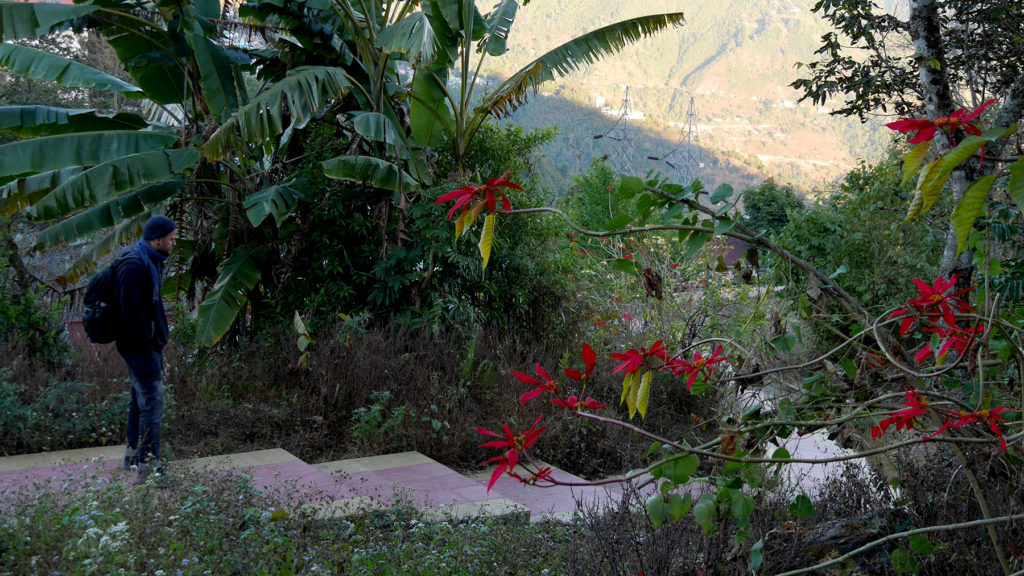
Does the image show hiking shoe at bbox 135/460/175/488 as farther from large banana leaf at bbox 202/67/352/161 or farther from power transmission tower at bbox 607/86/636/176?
power transmission tower at bbox 607/86/636/176

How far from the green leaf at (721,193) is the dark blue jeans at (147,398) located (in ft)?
13.0

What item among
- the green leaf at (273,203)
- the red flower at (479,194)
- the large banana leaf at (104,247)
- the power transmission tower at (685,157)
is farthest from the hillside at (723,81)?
the red flower at (479,194)

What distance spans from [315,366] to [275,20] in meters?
4.18

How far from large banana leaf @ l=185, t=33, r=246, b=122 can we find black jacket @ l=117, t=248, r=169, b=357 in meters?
3.06

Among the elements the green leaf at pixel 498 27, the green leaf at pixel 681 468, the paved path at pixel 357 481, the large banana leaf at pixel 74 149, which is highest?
the green leaf at pixel 498 27

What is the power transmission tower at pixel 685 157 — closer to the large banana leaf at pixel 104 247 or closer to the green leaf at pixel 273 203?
the green leaf at pixel 273 203

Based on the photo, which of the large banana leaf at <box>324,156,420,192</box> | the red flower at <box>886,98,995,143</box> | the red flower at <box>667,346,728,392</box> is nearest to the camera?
the red flower at <box>886,98,995,143</box>

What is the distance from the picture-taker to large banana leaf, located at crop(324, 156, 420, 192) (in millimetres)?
7125

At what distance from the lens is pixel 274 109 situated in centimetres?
657

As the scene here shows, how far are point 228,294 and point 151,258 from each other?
A: 88.7 inches

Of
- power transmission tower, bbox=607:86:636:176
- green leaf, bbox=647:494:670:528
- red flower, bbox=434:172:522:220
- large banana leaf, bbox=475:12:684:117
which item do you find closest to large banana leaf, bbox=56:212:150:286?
large banana leaf, bbox=475:12:684:117

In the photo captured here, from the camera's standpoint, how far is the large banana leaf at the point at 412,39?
6836 mm

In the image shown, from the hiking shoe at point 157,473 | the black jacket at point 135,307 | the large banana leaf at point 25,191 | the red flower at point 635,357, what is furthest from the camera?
the large banana leaf at point 25,191

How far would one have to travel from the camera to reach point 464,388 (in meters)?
6.65
